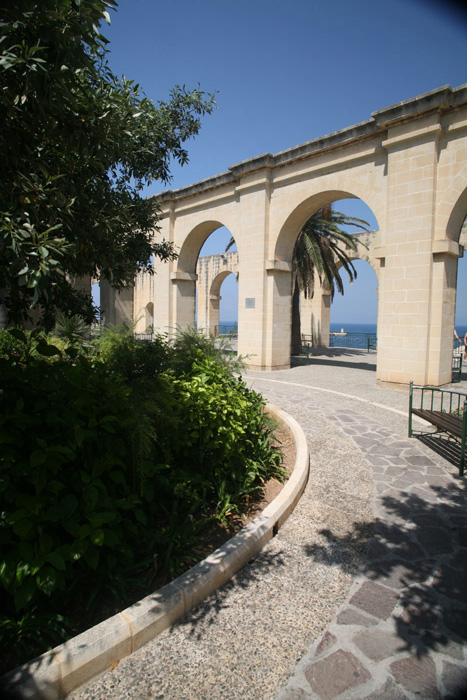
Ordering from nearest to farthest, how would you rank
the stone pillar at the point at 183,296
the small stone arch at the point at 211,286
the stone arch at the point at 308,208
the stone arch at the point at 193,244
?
the stone arch at the point at 308,208
the stone arch at the point at 193,244
the stone pillar at the point at 183,296
the small stone arch at the point at 211,286

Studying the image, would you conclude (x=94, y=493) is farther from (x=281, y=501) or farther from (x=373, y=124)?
(x=373, y=124)

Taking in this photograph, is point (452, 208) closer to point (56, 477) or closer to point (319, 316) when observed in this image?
point (56, 477)

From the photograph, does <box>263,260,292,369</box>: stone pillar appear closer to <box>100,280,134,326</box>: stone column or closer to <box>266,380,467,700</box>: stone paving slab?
<box>100,280,134,326</box>: stone column

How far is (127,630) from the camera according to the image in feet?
6.41

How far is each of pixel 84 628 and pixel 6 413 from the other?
1269mm

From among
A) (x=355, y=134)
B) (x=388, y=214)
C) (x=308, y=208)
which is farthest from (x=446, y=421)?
(x=308, y=208)

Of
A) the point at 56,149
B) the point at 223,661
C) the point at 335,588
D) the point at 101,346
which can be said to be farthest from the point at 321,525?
the point at 56,149

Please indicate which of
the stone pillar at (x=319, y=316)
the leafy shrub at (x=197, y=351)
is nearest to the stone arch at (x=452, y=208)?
the leafy shrub at (x=197, y=351)

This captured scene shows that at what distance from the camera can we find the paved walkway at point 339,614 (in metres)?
1.85

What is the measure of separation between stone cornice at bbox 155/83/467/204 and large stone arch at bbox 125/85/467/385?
2cm

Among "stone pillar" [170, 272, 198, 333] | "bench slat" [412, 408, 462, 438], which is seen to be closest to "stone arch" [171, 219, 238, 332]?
"stone pillar" [170, 272, 198, 333]

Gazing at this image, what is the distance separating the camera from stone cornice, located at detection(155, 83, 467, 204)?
26.3 feet

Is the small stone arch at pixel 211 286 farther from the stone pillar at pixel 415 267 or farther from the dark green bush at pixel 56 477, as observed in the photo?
the dark green bush at pixel 56 477

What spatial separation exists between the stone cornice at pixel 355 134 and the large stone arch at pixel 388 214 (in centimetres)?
2
